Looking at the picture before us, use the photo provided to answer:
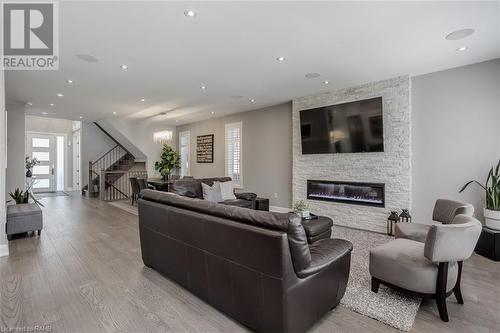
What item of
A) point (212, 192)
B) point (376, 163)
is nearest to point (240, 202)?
point (212, 192)

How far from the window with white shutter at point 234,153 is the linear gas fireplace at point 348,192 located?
8.91 feet

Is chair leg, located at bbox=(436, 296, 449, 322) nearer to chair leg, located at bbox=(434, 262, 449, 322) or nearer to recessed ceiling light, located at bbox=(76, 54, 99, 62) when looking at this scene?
chair leg, located at bbox=(434, 262, 449, 322)

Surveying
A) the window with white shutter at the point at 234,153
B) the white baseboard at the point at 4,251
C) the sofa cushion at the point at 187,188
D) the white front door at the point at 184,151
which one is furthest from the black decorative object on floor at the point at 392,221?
the white front door at the point at 184,151

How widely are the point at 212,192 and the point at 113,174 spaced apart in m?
6.20

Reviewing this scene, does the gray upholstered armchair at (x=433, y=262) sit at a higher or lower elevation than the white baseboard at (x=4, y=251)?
higher

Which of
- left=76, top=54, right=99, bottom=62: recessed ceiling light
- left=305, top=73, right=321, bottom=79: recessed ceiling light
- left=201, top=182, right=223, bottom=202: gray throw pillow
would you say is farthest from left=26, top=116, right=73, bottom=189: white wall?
left=305, top=73, right=321, bottom=79: recessed ceiling light

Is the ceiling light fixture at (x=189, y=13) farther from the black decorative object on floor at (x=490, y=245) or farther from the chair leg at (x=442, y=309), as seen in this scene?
the black decorative object on floor at (x=490, y=245)

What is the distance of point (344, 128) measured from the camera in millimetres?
5410

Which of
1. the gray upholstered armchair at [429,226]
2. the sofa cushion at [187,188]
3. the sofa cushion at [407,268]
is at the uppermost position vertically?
the sofa cushion at [187,188]

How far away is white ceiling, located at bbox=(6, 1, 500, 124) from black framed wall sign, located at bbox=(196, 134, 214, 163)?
3.45 meters

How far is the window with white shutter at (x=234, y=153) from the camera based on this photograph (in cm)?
816

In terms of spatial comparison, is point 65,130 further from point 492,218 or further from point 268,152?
point 492,218

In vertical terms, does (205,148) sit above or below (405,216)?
above

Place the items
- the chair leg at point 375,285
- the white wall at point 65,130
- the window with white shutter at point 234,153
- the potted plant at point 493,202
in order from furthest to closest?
1. the white wall at point 65,130
2. the window with white shutter at point 234,153
3. the potted plant at point 493,202
4. the chair leg at point 375,285
